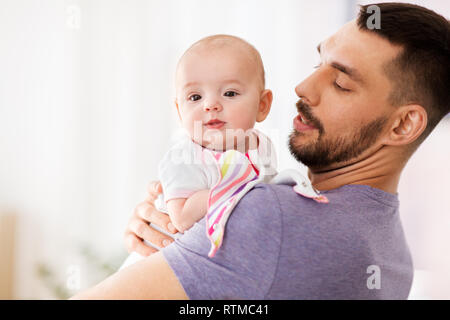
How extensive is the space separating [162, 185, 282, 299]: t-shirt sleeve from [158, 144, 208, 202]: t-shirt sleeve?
0.63 ft

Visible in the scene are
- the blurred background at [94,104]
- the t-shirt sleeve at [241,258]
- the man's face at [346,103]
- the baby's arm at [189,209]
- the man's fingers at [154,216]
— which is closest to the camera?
the t-shirt sleeve at [241,258]

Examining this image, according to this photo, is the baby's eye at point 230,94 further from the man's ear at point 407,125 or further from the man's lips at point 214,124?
the man's ear at point 407,125

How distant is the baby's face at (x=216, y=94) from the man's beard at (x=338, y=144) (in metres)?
0.18

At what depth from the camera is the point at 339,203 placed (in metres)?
1.03

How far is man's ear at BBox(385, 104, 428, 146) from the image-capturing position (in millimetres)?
1210

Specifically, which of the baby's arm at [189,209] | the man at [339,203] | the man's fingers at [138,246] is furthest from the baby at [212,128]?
the man's fingers at [138,246]

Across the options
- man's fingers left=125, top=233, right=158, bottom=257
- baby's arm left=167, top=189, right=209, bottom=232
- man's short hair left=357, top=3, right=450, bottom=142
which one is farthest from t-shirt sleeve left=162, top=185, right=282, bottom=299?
man's short hair left=357, top=3, right=450, bottom=142

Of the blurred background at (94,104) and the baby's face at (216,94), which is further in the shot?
the blurred background at (94,104)

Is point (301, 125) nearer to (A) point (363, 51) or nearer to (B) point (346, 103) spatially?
(B) point (346, 103)

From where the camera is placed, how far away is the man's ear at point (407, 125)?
1.21 metres

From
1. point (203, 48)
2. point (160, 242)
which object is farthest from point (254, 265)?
point (203, 48)

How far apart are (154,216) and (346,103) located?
26.3 inches

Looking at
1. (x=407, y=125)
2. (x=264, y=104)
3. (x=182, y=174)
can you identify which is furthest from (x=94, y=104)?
(x=407, y=125)
